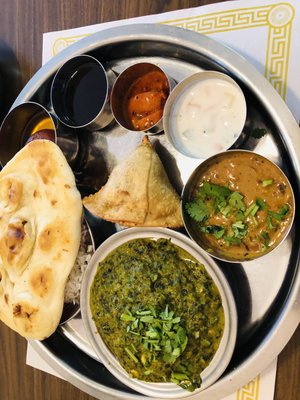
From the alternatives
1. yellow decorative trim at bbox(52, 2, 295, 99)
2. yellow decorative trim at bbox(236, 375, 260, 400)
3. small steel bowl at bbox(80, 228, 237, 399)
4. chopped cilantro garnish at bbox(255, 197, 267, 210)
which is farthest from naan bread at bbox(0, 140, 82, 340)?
yellow decorative trim at bbox(52, 2, 295, 99)

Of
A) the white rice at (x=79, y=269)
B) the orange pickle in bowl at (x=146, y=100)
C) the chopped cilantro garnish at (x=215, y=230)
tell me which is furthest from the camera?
the white rice at (x=79, y=269)

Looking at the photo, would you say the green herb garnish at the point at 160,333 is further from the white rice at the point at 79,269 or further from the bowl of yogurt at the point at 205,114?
the bowl of yogurt at the point at 205,114

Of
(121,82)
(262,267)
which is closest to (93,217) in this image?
(121,82)

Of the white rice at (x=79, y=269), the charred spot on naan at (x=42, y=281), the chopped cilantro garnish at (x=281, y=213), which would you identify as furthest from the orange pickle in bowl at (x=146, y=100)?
the charred spot on naan at (x=42, y=281)

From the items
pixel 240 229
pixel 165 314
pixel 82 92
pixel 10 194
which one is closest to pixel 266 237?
pixel 240 229

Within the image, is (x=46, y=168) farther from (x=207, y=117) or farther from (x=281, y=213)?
(x=281, y=213)

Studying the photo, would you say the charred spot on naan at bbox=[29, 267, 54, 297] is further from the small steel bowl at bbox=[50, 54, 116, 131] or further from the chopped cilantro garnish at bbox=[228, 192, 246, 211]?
the chopped cilantro garnish at bbox=[228, 192, 246, 211]
